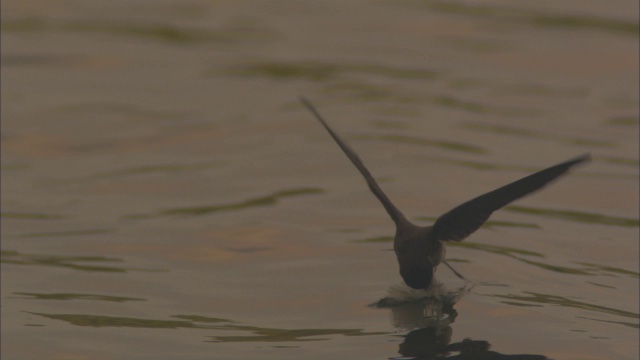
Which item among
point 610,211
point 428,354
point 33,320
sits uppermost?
point 610,211

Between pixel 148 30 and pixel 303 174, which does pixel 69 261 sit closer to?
pixel 303 174

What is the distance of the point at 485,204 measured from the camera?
6.84 m

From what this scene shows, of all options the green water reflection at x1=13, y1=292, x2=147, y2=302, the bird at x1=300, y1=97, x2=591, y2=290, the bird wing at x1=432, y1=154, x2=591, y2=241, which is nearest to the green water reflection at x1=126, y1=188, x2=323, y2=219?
the green water reflection at x1=13, y1=292, x2=147, y2=302

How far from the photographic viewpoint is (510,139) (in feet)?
40.8

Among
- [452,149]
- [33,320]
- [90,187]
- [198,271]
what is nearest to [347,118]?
[452,149]

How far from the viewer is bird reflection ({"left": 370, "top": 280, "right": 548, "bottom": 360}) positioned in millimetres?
7535

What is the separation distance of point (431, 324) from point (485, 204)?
149cm

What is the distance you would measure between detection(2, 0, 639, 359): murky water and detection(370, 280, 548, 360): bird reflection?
0.02 metres

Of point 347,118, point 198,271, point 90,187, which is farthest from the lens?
point 347,118

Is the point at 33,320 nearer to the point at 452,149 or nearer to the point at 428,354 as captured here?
the point at 428,354

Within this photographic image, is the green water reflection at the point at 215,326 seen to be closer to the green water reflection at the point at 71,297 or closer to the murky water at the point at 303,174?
the murky water at the point at 303,174

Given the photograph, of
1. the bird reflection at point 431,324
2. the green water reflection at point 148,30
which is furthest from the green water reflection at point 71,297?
the green water reflection at point 148,30

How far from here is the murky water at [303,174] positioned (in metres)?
8.34

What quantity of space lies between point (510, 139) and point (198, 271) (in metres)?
4.12
